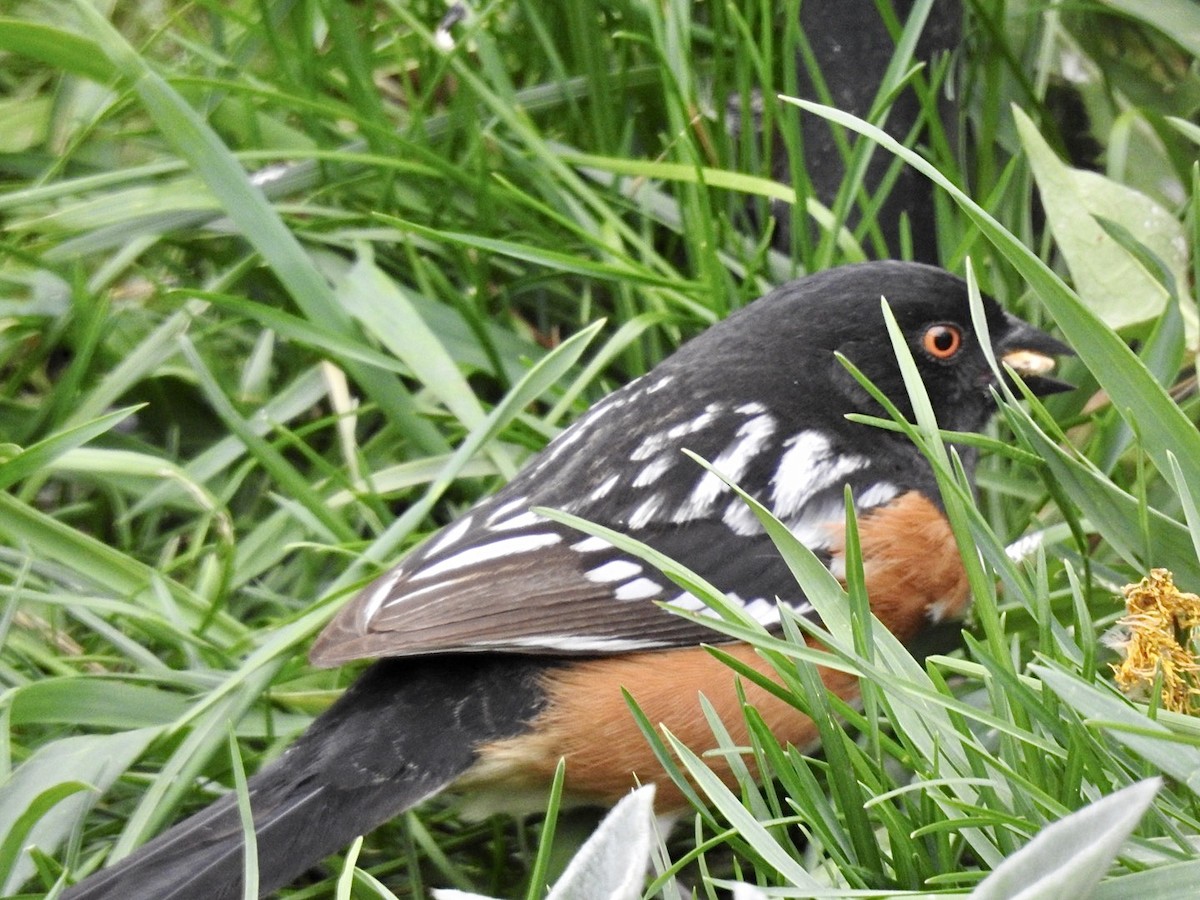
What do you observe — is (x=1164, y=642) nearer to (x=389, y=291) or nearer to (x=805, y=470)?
(x=805, y=470)

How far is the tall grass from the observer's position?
1973mm

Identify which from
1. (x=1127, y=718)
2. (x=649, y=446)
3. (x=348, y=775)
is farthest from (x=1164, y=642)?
(x=348, y=775)

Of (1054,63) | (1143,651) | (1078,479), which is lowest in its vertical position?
(1143,651)

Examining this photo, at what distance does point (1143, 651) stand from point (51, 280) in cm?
194

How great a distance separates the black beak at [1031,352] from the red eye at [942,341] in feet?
0.25

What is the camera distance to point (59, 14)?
304 cm

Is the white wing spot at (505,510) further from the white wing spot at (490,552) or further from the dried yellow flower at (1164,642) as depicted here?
the dried yellow flower at (1164,642)

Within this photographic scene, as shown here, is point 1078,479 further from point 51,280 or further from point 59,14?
point 59,14

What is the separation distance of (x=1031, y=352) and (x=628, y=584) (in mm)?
769

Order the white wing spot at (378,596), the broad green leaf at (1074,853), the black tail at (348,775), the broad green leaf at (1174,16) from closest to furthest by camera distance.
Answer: the broad green leaf at (1074,853) → the black tail at (348,775) → the white wing spot at (378,596) → the broad green leaf at (1174,16)

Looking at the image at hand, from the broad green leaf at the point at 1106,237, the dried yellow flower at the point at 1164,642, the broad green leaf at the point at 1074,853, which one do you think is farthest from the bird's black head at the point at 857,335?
the broad green leaf at the point at 1074,853

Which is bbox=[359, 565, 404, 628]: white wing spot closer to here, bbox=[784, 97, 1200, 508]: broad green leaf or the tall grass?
the tall grass

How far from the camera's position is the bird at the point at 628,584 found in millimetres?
1749

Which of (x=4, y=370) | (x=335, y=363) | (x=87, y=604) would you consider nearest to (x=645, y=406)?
(x=335, y=363)
